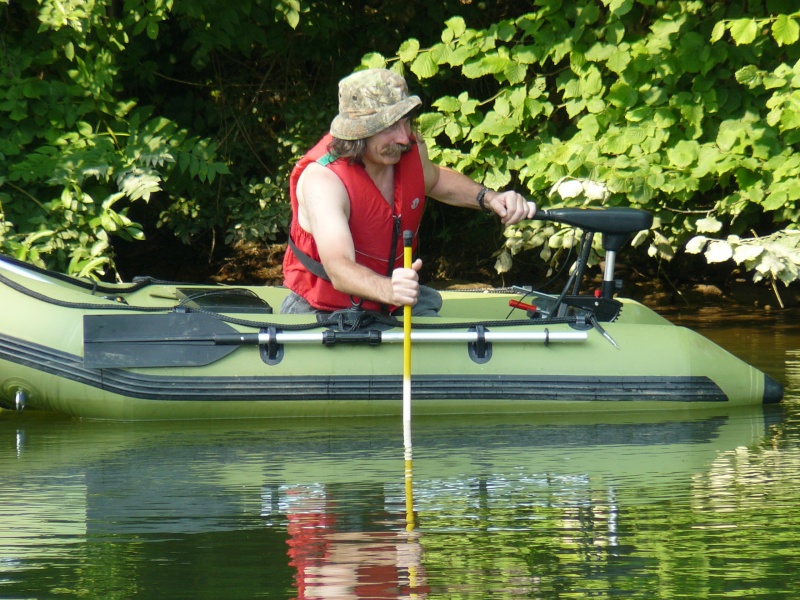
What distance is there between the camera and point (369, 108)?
5035 mm

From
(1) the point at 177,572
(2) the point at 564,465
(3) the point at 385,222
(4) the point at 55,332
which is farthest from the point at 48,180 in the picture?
(1) the point at 177,572

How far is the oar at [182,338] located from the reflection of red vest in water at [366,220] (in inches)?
10.8

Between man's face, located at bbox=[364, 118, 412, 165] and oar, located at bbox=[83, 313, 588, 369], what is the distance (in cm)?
65

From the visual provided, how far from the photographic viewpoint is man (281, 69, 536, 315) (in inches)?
196

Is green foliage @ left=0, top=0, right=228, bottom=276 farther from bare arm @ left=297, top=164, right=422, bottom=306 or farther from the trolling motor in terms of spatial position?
the trolling motor

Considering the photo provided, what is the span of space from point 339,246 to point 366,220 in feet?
0.84

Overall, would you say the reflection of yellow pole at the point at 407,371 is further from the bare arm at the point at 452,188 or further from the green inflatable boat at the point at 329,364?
the bare arm at the point at 452,188

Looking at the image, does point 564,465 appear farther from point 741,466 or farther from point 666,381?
point 666,381

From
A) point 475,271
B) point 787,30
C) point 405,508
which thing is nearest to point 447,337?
point 405,508

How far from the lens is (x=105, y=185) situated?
25.4 ft

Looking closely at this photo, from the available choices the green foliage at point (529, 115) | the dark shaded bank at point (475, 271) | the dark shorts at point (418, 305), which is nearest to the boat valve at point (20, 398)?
the dark shorts at point (418, 305)

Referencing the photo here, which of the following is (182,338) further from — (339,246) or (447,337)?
(447,337)

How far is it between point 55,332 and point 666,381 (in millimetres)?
2330

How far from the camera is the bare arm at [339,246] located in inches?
186
